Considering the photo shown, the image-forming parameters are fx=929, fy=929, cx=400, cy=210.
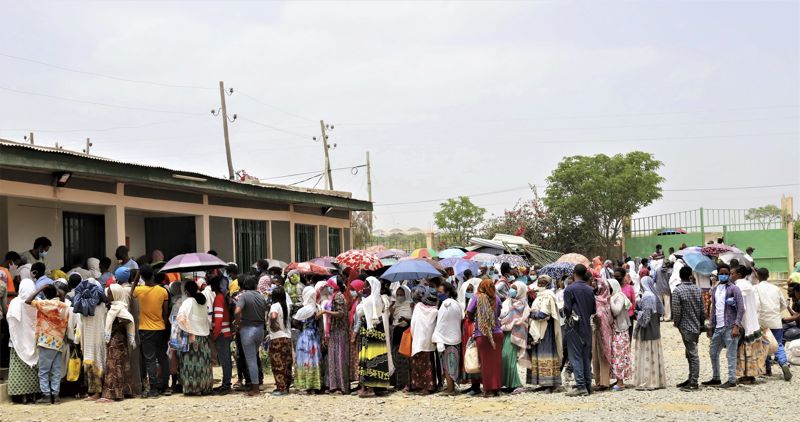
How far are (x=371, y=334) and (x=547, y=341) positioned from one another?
2.25 metres

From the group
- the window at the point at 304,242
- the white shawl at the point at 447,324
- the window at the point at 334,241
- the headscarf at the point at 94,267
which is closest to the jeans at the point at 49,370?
the headscarf at the point at 94,267

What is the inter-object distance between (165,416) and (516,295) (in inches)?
184

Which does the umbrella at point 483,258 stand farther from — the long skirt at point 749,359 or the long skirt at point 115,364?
the long skirt at point 115,364

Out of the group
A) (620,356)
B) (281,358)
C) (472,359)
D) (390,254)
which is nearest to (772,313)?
(620,356)

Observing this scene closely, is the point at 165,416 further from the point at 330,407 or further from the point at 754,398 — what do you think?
the point at 754,398

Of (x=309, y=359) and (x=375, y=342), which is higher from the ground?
(x=375, y=342)

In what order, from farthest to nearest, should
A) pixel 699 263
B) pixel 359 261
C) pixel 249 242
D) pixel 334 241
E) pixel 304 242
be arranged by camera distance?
pixel 334 241
pixel 304 242
pixel 249 242
pixel 699 263
pixel 359 261

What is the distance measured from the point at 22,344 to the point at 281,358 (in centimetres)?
330

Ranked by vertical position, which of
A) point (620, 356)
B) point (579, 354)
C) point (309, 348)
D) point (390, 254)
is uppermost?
point (390, 254)

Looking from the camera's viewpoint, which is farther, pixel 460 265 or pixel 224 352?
pixel 460 265

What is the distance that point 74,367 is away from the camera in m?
12.2

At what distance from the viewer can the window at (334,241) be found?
25000 millimetres

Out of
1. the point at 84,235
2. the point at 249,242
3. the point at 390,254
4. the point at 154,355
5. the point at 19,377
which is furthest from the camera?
the point at 390,254

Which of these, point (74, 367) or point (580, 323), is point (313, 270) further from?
point (580, 323)
